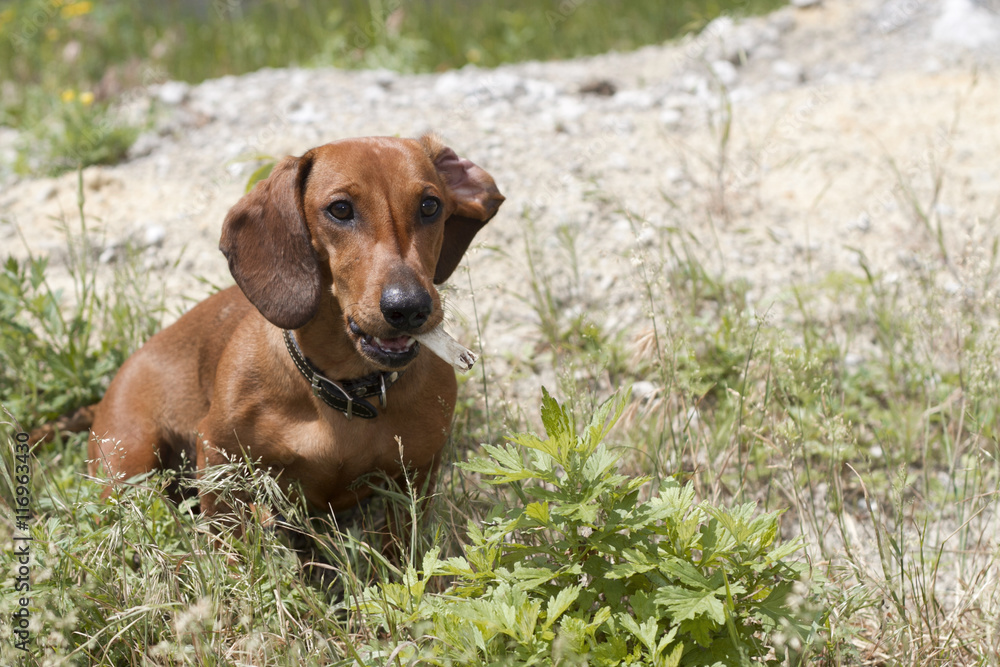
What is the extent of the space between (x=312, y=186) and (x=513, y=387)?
4.38 ft

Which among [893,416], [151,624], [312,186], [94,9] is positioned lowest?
[893,416]

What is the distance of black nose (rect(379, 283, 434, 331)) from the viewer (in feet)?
7.27

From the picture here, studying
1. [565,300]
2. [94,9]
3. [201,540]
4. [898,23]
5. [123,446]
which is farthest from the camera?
[94,9]

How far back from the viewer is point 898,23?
650 cm

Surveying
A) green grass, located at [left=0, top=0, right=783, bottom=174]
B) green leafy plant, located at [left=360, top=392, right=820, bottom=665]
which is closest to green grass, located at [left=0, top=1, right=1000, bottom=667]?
green leafy plant, located at [left=360, top=392, right=820, bottom=665]

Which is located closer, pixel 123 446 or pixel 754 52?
pixel 123 446

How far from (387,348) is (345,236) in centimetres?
34

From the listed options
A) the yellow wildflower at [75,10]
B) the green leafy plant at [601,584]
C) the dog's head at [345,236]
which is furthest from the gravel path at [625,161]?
the yellow wildflower at [75,10]

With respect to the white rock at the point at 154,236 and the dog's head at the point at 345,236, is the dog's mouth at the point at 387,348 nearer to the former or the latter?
the dog's head at the point at 345,236

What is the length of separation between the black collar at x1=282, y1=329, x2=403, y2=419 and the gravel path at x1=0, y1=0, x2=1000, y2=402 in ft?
2.03

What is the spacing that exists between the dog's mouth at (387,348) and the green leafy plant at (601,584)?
0.46 metres

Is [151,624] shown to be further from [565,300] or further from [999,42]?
[999,42]

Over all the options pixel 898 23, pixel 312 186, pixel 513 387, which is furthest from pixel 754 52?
pixel 312 186
